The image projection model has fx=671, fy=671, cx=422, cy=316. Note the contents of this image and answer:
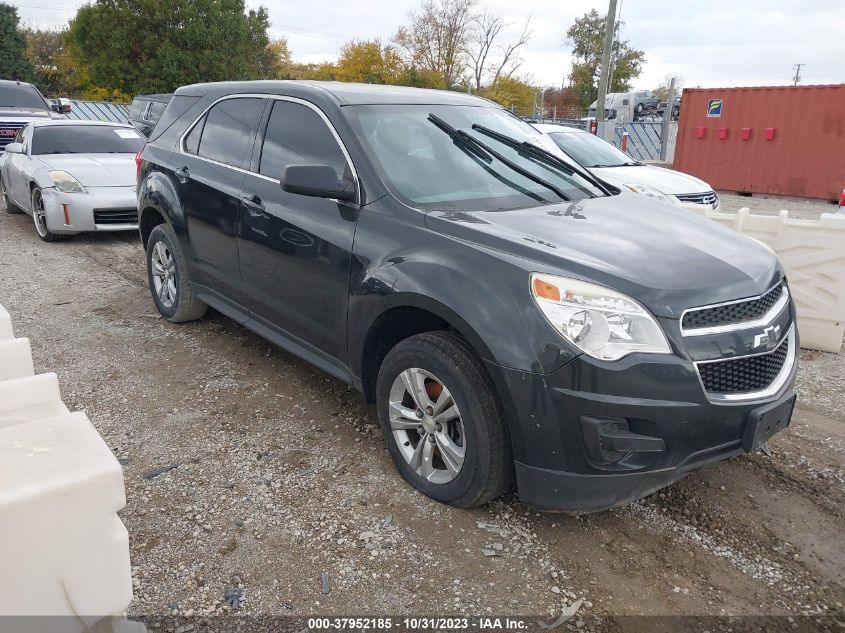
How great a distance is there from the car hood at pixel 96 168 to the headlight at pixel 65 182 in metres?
0.05

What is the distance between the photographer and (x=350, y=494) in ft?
10.3

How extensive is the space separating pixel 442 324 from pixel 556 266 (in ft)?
2.03

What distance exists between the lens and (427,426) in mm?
2973

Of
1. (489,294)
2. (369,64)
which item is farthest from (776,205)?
(369,64)

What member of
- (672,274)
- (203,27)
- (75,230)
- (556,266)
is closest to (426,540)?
(556,266)

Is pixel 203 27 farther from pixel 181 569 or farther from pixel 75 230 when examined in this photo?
pixel 181 569

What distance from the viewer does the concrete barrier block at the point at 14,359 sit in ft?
6.30

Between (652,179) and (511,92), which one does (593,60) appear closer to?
(511,92)

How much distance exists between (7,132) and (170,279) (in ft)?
33.7

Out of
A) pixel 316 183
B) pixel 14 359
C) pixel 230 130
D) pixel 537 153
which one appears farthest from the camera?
pixel 230 130

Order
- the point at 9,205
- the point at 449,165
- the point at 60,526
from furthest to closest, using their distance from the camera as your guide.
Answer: the point at 9,205
the point at 449,165
the point at 60,526

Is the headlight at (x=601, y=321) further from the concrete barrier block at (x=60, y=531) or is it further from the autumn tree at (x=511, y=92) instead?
the autumn tree at (x=511, y=92)

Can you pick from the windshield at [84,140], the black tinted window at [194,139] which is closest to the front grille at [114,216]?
the windshield at [84,140]

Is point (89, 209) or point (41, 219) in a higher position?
point (89, 209)
